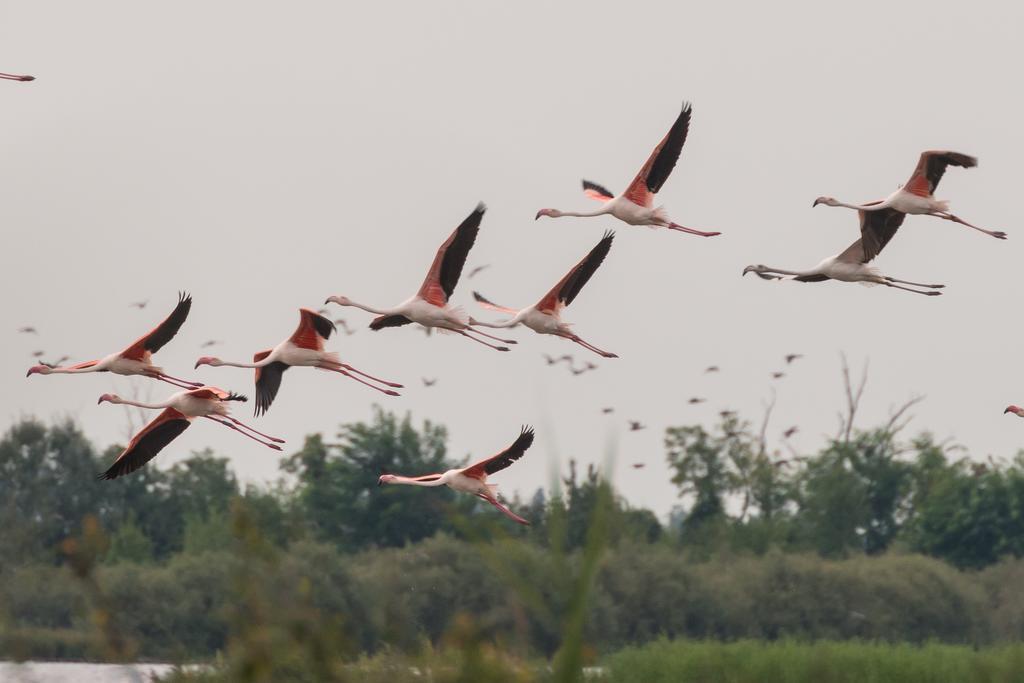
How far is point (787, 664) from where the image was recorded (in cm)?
2619

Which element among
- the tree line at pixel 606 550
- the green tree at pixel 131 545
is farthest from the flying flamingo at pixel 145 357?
the green tree at pixel 131 545

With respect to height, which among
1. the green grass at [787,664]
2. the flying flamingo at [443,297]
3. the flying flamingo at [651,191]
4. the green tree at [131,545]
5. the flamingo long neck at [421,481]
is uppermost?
the flying flamingo at [651,191]

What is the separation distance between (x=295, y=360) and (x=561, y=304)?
8.36ft

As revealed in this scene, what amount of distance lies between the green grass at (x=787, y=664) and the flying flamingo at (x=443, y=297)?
1138 cm

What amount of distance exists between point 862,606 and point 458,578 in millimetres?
9049

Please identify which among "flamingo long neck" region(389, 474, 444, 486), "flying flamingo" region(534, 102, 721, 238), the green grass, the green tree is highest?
"flying flamingo" region(534, 102, 721, 238)

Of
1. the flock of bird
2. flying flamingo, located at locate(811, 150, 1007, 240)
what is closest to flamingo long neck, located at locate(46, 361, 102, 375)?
the flock of bird

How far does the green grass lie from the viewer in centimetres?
2538

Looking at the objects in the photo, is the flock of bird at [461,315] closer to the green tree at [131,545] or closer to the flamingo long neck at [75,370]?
the flamingo long neck at [75,370]

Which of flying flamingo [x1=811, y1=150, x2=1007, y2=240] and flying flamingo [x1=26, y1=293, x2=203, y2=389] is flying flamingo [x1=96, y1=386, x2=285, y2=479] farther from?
flying flamingo [x1=811, y1=150, x2=1007, y2=240]

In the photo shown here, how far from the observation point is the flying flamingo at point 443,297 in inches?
524

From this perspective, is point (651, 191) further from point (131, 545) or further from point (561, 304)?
point (131, 545)

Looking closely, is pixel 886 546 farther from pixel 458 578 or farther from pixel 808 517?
pixel 458 578

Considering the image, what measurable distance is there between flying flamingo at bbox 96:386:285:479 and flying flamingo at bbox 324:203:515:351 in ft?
5.00
